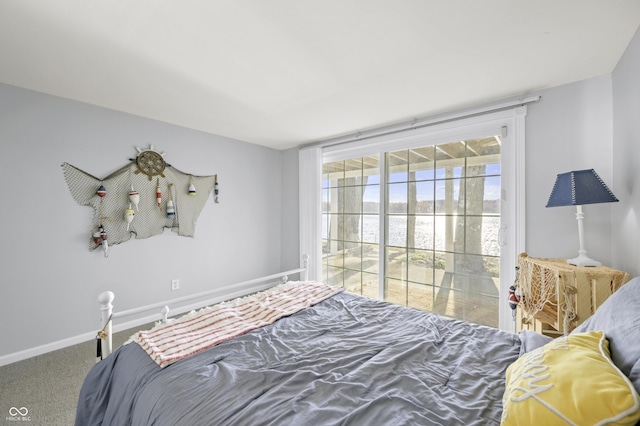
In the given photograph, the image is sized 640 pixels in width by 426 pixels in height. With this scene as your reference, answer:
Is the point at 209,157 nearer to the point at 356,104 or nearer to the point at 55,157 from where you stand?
the point at 55,157

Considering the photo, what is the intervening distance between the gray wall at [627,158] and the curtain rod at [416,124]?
539 millimetres

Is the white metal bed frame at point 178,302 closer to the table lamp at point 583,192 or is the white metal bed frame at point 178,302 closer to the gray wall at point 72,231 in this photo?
the gray wall at point 72,231

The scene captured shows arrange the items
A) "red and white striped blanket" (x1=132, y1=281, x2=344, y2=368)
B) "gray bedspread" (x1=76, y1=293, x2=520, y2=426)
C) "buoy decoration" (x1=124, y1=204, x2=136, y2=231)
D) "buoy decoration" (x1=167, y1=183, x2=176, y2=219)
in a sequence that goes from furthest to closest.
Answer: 1. "buoy decoration" (x1=167, y1=183, x2=176, y2=219)
2. "buoy decoration" (x1=124, y1=204, x2=136, y2=231)
3. "red and white striped blanket" (x1=132, y1=281, x2=344, y2=368)
4. "gray bedspread" (x1=76, y1=293, x2=520, y2=426)

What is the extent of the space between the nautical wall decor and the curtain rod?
1.74 m

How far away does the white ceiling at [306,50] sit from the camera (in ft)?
4.67

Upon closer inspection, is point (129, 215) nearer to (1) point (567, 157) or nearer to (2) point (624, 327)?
(2) point (624, 327)

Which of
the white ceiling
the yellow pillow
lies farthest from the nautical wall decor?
the yellow pillow

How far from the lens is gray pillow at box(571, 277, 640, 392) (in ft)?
2.32

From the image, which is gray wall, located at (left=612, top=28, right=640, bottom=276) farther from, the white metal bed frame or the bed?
the white metal bed frame

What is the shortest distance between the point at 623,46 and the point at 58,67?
150 inches

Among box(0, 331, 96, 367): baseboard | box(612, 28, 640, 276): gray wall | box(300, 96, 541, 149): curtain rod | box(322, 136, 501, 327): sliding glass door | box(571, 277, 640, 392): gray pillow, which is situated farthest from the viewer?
box(322, 136, 501, 327): sliding glass door

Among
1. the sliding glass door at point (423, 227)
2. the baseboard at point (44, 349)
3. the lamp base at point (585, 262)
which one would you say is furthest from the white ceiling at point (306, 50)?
the baseboard at point (44, 349)

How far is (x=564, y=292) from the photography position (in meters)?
1.58

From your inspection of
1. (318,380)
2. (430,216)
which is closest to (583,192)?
(430,216)
